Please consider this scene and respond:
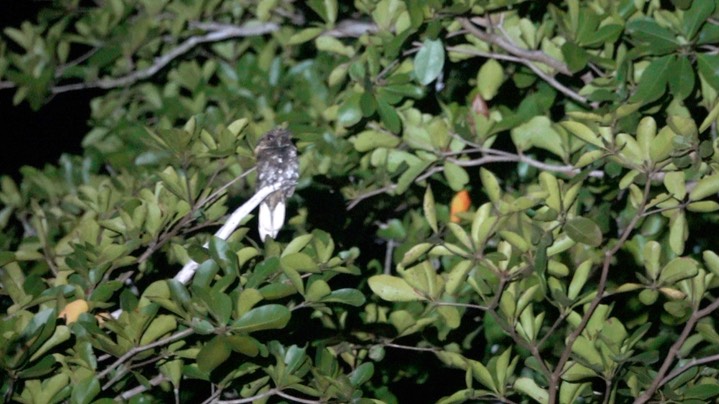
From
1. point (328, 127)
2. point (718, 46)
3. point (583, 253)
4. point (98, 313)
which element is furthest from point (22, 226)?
point (718, 46)

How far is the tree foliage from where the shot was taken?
4.15ft

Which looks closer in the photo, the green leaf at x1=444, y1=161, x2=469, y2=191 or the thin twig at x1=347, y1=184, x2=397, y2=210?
the green leaf at x1=444, y1=161, x2=469, y2=191

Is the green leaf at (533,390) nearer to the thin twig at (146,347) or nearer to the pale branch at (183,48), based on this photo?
the thin twig at (146,347)

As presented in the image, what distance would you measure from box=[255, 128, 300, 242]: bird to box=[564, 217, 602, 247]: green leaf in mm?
439

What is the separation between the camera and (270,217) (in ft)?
4.58

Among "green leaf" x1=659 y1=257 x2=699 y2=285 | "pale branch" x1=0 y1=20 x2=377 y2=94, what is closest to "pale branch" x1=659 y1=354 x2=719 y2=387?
"green leaf" x1=659 y1=257 x2=699 y2=285

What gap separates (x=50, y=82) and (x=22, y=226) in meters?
0.43

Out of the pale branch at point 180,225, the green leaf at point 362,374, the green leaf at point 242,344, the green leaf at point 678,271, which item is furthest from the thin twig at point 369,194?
the green leaf at point 242,344

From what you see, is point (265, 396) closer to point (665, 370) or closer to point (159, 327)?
point (159, 327)

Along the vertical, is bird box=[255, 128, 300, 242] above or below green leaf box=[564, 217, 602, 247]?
above

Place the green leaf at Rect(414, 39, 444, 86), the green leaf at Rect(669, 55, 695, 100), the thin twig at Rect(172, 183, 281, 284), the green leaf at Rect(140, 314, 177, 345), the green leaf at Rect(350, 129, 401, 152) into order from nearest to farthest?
the green leaf at Rect(140, 314, 177, 345) → the thin twig at Rect(172, 183, 281, 284) → the green leaf at Rect(669, 55, 695, 100) → the green leaf at Rect(414, 39, 444, 86) → the green leaf at Rect(350, 129, 401, 152)

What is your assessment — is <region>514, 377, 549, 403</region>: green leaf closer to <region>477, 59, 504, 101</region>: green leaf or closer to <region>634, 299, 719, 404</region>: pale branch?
<region>634, 299, 719, 404</region>: pale branch

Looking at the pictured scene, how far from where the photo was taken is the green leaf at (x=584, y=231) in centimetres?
124

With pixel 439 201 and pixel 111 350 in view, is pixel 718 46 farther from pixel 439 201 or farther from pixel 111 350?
pixel 111 350
